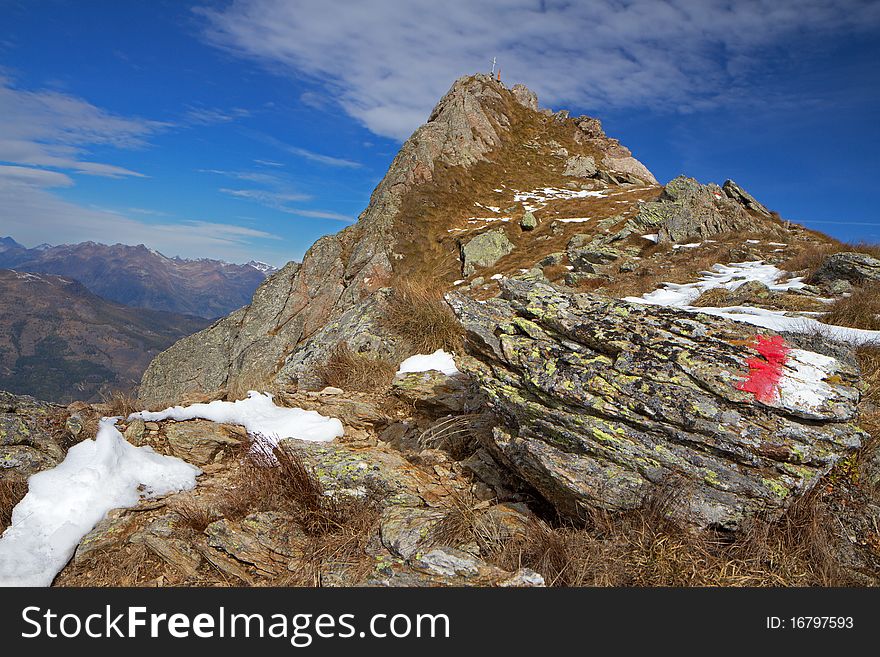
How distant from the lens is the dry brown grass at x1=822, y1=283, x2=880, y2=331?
8.57m

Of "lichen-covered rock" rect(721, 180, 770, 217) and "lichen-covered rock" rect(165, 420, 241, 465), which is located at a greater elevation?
"lichen-covered rock" rect(721, 180, 770, 217)

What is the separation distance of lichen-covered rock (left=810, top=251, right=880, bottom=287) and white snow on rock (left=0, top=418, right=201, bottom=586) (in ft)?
58.0

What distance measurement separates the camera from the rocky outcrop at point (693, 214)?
28391 millimetres

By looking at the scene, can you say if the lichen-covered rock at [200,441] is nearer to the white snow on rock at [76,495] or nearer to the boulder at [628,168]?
the white snow on rock at [76,495]

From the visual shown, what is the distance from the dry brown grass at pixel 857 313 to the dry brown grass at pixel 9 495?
1342 centimetres

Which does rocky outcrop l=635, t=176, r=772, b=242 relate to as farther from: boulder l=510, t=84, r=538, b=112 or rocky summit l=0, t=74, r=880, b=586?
boulder l=510, t=84, r=538, b=112

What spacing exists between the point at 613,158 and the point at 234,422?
216 ft

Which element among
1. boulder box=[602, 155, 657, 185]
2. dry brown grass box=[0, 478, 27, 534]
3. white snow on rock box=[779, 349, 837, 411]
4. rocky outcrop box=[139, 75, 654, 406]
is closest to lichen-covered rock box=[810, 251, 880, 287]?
white snow on rock box=[779, 349, 837, 411]

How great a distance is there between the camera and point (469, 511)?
4383 mm

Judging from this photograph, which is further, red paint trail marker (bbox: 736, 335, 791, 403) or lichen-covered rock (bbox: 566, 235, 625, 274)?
lichen-covered rock (bbox: 566, 235, 625, 274)

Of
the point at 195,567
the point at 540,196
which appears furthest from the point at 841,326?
the point at 540,196

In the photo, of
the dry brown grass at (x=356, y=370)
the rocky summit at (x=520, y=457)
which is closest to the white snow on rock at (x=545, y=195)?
A: the rocky summit at (x=520, y=457)

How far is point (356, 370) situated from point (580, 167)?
55.4 m
